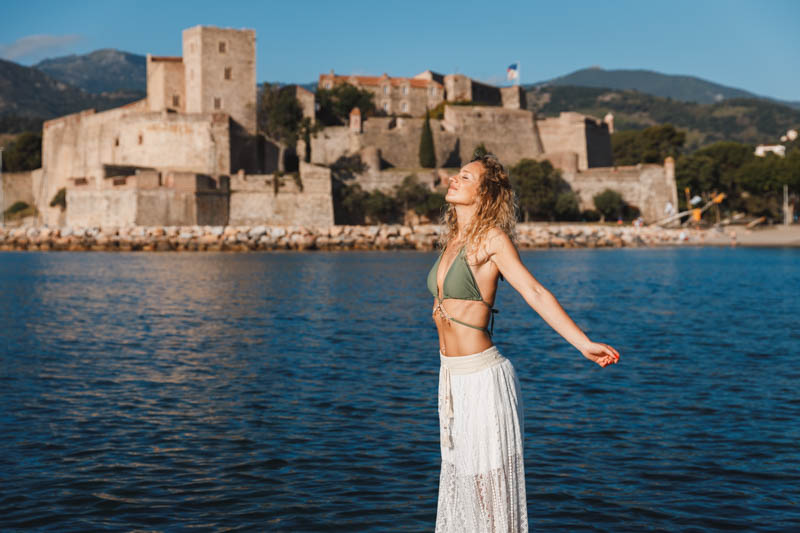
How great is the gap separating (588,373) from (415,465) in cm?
388

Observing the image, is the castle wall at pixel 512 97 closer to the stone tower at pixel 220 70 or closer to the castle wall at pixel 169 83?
the stone tower at pixel 220 70

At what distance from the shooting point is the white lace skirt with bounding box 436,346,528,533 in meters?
3.01

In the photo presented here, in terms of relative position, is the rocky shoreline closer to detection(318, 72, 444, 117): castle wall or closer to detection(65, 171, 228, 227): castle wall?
detection(65, 171, 228, 227): castle wall

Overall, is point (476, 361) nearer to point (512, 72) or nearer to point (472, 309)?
point (472, 309)

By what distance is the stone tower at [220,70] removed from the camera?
44.8 m

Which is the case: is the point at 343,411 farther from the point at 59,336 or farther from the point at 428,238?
the point at 428,238

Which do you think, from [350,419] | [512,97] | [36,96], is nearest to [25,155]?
[512,97]

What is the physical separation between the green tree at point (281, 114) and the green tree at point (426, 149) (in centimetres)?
729

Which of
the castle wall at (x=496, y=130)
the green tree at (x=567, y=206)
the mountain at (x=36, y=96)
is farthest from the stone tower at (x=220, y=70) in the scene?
the mountain at (x=36, y=96)

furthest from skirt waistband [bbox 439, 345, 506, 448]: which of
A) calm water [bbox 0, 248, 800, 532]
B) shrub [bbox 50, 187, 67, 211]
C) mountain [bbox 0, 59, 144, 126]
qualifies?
mountain [bbox 0, 59, 144, 126]

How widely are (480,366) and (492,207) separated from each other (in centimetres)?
58

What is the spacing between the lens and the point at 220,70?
45188 mm

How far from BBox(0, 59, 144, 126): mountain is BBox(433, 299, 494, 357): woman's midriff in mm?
159696

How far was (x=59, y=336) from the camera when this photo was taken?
1209cm
